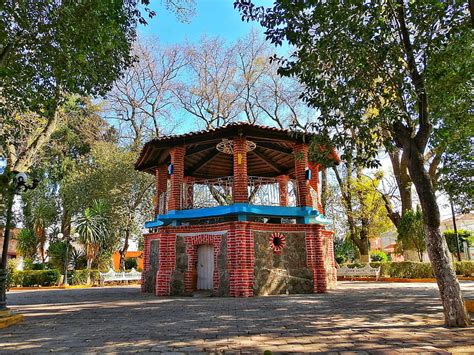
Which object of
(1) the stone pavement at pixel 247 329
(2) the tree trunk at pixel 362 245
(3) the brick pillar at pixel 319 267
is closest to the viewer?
(1) the stone pavement at pixel 247 329

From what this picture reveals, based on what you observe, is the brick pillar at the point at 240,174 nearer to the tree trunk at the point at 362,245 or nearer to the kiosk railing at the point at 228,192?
the kiosk railing at the point at 228,192

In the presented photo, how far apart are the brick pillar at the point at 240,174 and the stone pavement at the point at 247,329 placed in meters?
4.25

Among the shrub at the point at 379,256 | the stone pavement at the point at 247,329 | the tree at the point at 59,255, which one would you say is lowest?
the stone pavement at the point at 247,329

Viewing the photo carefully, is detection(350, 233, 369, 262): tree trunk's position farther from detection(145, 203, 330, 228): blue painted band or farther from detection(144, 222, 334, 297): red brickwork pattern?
detection(144, 222, 334, 297): red brickwork pattern

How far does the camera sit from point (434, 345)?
15.6 ft

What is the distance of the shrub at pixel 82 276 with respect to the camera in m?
23.5

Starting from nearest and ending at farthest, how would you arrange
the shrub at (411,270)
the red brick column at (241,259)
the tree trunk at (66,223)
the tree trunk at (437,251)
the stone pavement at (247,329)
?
1. the stone pavement at (247,329)
2. the tree trunk at (437,251)
3. the red brick column at (241,259)
4. the shrub at (411,270)
5. the tree trunk at (66,223)

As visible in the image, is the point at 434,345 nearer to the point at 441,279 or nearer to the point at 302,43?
the point at 441,279

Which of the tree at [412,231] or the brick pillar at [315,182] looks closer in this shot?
the brick pillar at [315,182]

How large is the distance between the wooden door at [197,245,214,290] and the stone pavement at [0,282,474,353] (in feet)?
12.9

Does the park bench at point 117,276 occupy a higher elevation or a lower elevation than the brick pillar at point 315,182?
lower

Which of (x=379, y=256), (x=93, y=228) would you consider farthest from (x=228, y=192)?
(x=379, y=256)

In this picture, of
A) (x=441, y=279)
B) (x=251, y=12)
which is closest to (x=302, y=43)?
(x=251, y=12)

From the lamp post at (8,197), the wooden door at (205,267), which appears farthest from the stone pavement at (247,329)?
the wooden door at (205,267)
